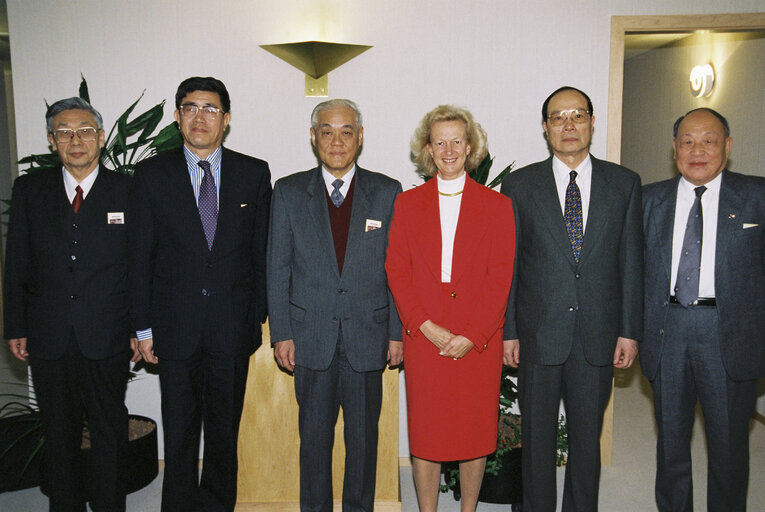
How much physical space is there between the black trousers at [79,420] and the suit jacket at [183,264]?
32 centimetres

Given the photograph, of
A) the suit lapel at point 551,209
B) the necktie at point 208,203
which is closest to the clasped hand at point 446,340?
the suit lapel at point 551,209

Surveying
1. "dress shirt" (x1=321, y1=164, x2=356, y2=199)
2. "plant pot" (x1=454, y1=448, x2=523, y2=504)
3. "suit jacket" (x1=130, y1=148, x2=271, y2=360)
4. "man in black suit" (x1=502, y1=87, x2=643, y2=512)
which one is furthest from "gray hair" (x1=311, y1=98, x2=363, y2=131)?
"plant pot" (x1=454, y1=448, x2=523, y2=504)

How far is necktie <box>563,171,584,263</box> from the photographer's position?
2.50 metres

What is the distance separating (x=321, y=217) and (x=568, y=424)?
4.74 ft

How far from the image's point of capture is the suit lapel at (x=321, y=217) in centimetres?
250

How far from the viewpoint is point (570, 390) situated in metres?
2.55

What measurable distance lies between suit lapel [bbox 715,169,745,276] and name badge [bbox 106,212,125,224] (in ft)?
8.61

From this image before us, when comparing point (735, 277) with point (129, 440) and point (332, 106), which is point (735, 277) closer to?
point (332, 106)

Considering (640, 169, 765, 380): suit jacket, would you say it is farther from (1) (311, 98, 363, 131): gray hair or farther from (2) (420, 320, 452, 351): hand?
(1) (311, 98, 363, 131): gray hair

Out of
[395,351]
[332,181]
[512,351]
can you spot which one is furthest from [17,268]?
[512,351]

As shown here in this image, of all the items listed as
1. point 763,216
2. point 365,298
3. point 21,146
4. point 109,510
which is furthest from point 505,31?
point 109,510

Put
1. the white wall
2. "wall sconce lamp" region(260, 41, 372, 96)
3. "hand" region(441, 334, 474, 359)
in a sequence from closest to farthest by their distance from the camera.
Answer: "hand" region(441, 334, 474, 359) → "wall sconce lamp" region(260, 41, 372, 96) → the white wall

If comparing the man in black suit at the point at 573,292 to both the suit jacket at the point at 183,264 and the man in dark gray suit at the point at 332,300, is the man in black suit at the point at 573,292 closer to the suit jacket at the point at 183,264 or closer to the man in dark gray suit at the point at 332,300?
the man in dark gray suit at the point at 332,300

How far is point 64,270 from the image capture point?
8.19 ft
